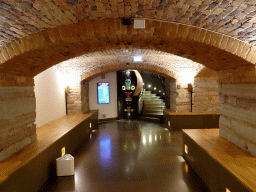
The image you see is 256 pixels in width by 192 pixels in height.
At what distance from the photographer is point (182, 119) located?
800 cm

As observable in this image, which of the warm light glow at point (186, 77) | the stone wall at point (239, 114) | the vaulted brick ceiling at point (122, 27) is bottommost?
the stone wall at point (239, 114)

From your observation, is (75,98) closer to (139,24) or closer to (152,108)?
(152,108)

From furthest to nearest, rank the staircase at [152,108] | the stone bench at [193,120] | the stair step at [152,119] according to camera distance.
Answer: the staircase at [152,108]
the stair step at [152,119]
the stone bench at [193,120]

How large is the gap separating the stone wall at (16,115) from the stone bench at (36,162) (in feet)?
0.54

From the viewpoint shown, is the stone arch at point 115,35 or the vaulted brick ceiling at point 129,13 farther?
the stone arch at point 115,35

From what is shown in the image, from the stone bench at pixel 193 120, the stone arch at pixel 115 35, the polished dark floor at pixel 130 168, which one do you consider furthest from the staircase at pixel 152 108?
the stone arch at pixel 115 35

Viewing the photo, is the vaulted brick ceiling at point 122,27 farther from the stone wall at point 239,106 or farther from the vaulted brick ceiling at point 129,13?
the stone wall at point 239,106

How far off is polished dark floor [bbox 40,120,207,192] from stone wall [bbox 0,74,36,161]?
952 millimetres

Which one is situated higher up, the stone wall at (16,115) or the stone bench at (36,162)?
the stone wall at (16,115)

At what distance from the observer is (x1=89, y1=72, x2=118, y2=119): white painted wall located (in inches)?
421

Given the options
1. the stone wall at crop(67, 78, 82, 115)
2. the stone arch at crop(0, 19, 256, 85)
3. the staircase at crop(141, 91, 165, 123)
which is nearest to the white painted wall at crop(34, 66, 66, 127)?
the stone wall at crop(67, 78, 82, 115)

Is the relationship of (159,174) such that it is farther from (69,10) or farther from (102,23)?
(69,10)

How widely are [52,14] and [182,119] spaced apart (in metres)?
6.49

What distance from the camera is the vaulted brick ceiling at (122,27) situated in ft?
7.77
